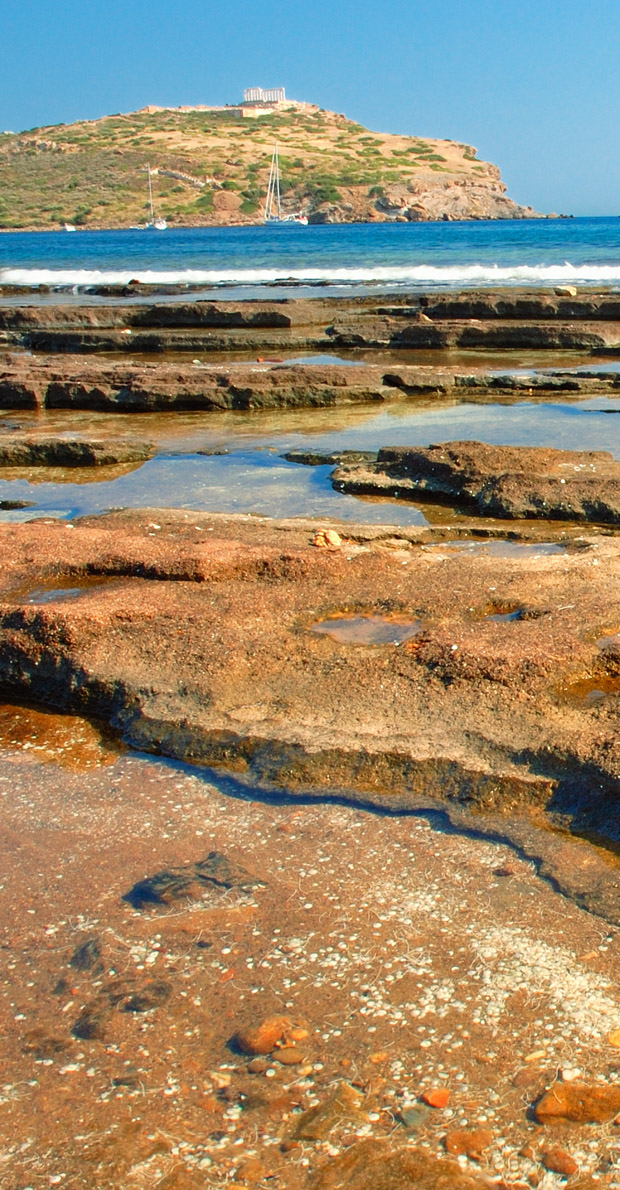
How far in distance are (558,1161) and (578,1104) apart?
0.14 metres

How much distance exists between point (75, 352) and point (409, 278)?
55.2 ft

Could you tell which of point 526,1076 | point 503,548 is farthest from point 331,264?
point 526,1076

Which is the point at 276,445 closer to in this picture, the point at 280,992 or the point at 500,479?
the point at 500,479

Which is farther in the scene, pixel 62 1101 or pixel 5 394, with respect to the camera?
pixel 5 394

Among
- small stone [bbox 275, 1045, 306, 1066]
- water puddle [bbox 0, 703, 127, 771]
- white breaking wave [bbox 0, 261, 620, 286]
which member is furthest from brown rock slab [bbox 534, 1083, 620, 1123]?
white breaking wave [bbox 0, 261, 620, 286]

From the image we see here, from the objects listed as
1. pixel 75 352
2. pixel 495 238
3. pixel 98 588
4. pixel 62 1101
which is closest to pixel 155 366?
pixel 75 352

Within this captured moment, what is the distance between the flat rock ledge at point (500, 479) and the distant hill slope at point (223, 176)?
8055 centimetres

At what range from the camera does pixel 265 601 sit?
168 inches

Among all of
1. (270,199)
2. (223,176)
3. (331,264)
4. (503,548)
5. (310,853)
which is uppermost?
(223,176)

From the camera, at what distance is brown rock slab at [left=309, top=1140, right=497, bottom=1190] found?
1843mm

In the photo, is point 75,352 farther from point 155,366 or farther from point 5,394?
point 5,394

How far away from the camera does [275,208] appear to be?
3477 inches

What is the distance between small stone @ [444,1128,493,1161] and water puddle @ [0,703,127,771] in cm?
179

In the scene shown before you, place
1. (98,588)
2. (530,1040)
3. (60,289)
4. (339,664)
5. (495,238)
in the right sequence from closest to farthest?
(530,1040), (339,664), (98,588), (60,289), (495,238)
